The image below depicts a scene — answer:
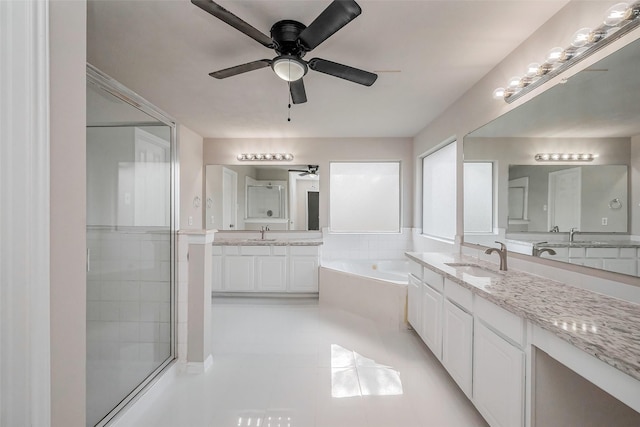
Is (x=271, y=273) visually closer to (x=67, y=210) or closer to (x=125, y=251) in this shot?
(x=125, y=251)

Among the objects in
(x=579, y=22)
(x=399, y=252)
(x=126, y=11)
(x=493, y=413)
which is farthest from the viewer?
(x=399, y=252)

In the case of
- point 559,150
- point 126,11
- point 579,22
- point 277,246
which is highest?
point 126,11

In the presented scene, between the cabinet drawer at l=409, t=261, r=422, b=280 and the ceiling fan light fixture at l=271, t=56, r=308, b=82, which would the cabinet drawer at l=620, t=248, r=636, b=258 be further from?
the ceiling fan light fixture at l=271, t=56, r=308, b=82

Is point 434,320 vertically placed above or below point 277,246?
below

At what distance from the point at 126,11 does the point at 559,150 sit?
2.81 metres

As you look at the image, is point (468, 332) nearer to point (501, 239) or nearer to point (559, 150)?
point (501, 239)

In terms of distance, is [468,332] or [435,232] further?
[435,232]

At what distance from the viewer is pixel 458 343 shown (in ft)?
6.30

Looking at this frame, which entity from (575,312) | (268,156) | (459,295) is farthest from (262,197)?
(575,312)

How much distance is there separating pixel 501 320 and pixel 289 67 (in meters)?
1.92

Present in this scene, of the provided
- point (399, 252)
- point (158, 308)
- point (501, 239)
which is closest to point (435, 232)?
point (399, 252)

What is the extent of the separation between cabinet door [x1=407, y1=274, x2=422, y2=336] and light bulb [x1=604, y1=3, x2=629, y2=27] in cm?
210

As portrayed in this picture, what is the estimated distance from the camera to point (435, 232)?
4.06 meters

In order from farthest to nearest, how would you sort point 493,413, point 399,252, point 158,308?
point 399,252 → point 158,308 → point 493,413
